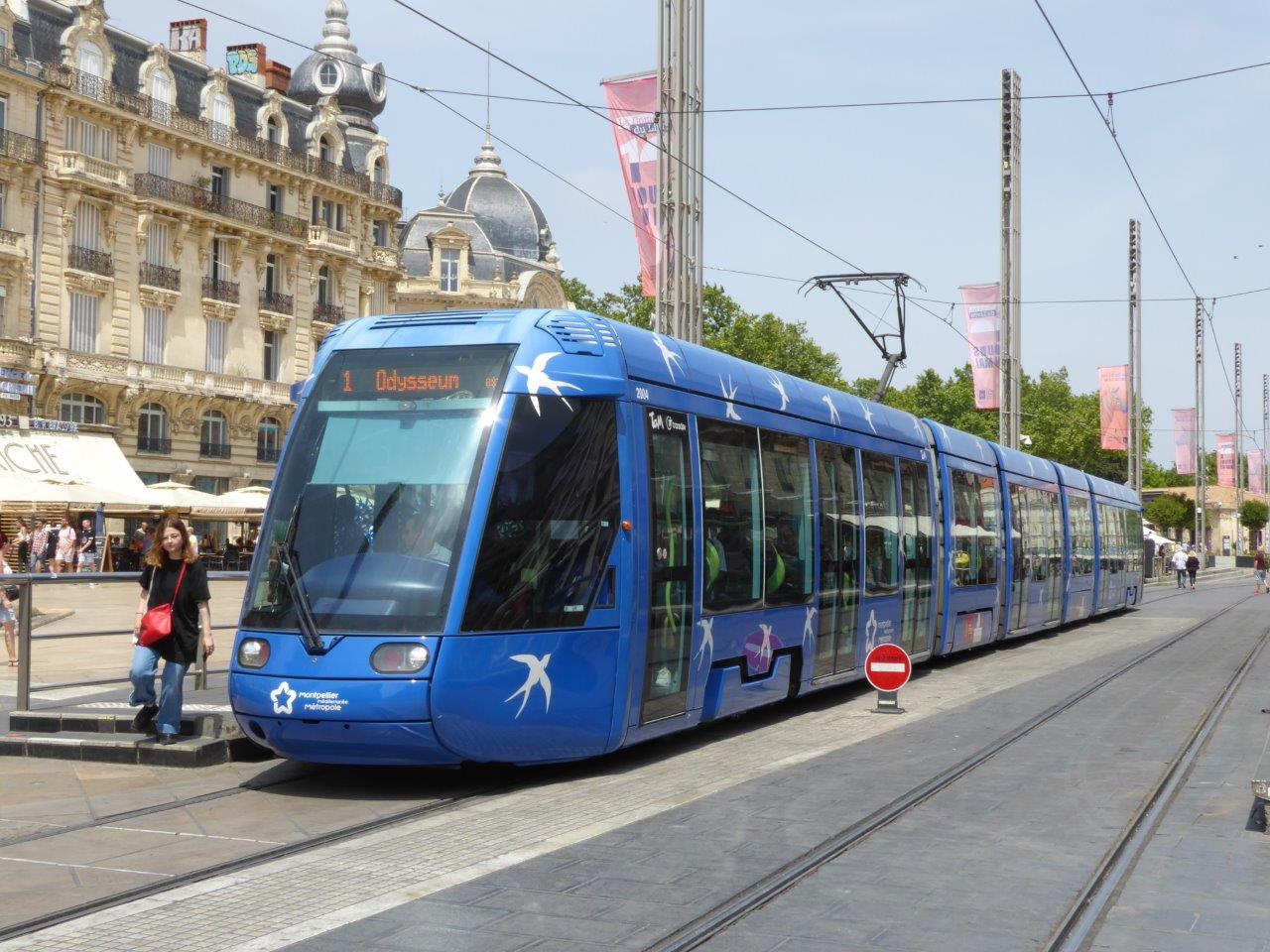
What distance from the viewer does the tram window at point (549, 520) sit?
9.02 metres

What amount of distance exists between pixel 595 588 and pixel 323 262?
156ft

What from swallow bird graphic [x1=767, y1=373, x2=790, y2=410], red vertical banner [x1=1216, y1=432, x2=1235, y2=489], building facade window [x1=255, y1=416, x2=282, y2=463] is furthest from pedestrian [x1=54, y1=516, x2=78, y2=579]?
red vertical banner [x1=1216, y1=432, x2=1235, y2=489]

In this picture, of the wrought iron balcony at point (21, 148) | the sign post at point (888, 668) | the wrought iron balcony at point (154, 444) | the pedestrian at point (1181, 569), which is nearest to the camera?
the sign post at point (888, 668)

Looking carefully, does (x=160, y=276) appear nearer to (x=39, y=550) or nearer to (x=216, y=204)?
(x=216, y=204)

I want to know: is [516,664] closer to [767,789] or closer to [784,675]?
[767,789]

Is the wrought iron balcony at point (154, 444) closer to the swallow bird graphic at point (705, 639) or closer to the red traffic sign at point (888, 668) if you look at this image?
the red traffic sign at point (888, 668)

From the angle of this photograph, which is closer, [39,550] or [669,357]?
[669,357]

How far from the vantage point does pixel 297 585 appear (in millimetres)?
9023

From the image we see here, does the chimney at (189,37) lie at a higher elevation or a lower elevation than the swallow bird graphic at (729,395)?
higher

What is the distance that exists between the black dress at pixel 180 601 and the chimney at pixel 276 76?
49692mm

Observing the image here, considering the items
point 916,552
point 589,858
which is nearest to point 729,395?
point 589,858

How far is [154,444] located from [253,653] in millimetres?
40036

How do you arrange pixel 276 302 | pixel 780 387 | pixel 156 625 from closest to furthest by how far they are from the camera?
pixel 156 625 → pixel 780 387 → pixel 276 302

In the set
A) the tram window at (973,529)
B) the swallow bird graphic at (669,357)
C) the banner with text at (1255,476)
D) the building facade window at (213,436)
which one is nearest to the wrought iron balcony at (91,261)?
the building facade window at (213,436)
